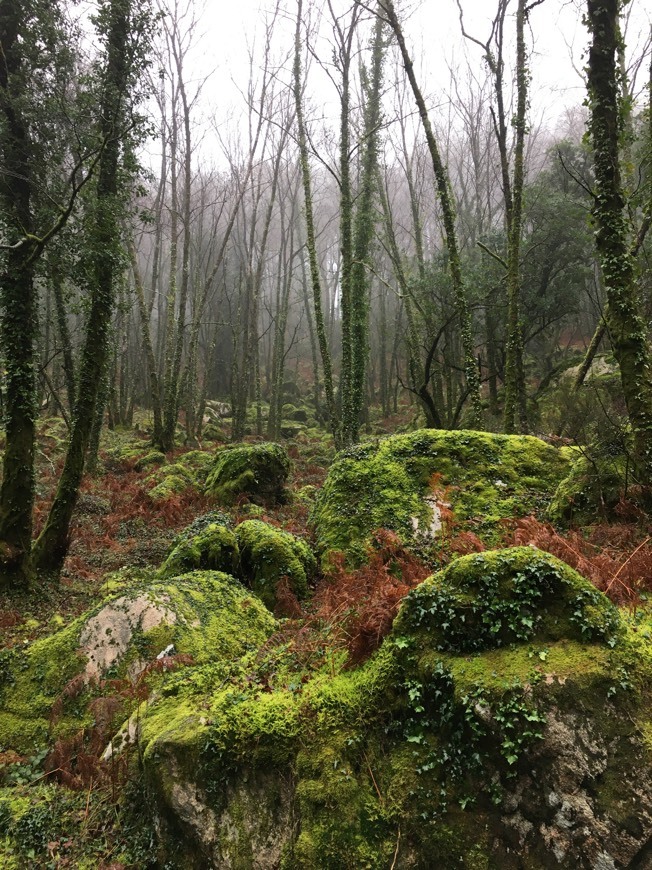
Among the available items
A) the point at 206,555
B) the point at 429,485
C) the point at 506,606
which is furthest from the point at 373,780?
the point at 429,485

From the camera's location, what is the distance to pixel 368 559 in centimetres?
578

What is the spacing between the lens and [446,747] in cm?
225

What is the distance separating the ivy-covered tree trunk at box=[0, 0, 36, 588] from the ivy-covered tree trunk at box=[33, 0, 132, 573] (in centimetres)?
49

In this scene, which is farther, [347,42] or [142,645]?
[347,42]

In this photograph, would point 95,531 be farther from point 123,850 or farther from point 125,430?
point 125,430

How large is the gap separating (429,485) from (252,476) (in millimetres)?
5119

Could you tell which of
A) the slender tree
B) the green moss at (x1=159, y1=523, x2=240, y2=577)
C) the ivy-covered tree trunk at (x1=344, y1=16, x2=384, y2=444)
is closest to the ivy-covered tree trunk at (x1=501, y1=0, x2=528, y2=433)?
the ivy-covered tree trunk at (x1=344, y1=16, x2=384, y2=444)

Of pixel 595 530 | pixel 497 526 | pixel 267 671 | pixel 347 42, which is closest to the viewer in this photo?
pixel 267 671

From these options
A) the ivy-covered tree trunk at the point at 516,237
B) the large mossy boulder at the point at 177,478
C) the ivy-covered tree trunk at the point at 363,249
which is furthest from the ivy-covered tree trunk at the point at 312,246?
the ivy-covered tree trunk at the point at 516,237

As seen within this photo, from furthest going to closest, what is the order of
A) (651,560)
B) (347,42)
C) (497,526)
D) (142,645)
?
(347,42), (497,526), (142,645), (651,560)

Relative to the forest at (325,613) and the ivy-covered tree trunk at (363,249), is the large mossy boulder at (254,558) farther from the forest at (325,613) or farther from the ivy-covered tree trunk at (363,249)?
the ivy-covered tree trunk at (363,249)

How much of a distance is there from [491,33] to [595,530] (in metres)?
10.3

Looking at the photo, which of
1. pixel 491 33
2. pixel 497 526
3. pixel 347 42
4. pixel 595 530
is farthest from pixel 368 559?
pixel 347 42

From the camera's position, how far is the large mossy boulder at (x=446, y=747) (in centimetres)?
201
